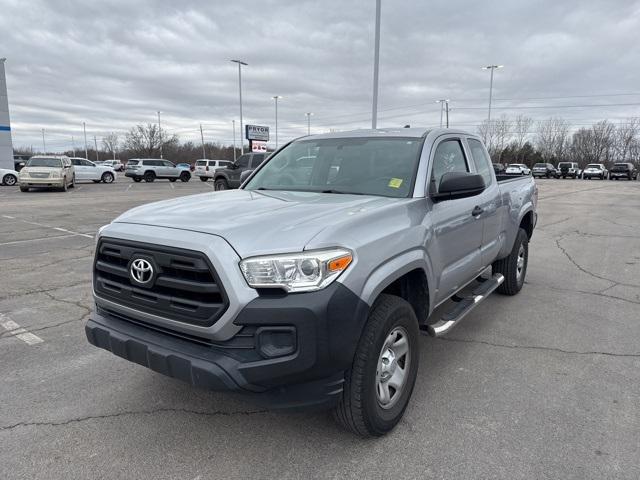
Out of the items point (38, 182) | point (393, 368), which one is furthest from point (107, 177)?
point (393, 368)

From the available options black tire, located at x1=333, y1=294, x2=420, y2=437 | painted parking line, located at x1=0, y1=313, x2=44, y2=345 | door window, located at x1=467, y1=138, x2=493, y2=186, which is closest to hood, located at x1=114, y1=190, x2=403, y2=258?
black tire, located at x1=333, y1=294, x2=420, y2=437

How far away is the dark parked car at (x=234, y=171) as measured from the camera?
824 inches

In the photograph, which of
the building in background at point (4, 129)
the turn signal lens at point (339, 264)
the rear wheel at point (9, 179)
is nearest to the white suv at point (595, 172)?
the rear wheel at point (9, 179)

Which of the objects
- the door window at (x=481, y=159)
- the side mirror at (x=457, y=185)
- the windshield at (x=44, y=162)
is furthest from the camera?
the windshield at (x=44, y=162)

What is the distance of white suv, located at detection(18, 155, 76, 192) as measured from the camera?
2222cm

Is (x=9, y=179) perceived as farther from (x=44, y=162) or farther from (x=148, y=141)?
(x=148, y=141)

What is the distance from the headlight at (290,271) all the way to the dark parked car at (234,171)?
18724 millimetres

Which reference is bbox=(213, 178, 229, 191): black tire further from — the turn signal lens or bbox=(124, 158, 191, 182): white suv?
the turn signal lens

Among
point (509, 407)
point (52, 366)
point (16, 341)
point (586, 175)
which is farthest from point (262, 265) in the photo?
point (586, 175)

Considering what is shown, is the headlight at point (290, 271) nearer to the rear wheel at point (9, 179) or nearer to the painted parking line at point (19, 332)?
the painted parking line at point (19, 332)

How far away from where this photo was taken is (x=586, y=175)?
48.6m

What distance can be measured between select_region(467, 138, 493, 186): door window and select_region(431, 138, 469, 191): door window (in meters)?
0.37

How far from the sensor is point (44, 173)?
22266 millimetres

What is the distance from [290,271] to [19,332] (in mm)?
3575
